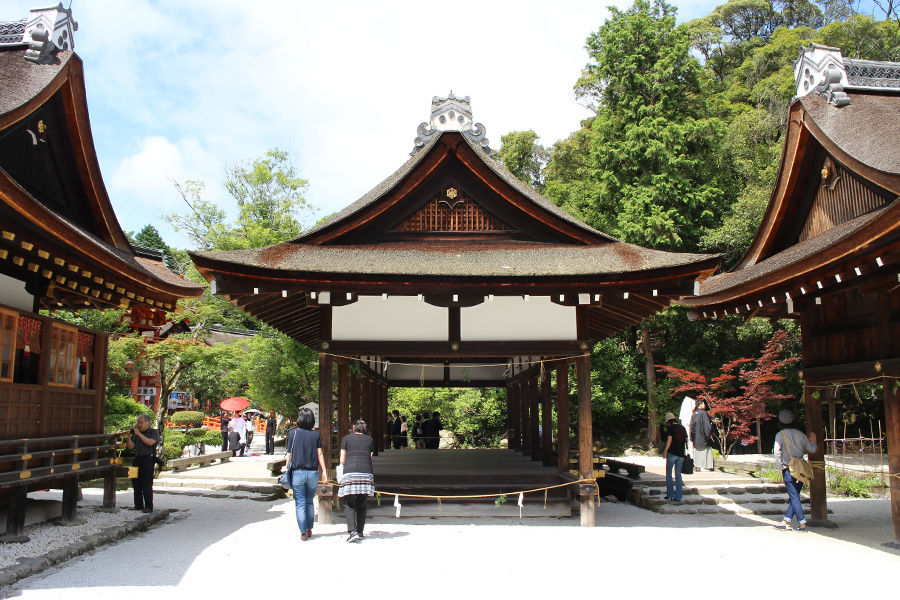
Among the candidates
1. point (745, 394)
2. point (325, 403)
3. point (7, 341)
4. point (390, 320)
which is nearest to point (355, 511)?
point (325, 403)

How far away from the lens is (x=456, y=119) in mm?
10953

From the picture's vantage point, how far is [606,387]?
24547 millimetres

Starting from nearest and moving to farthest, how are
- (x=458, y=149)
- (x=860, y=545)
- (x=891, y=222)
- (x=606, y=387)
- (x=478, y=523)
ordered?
1. (x=891, y=222)
2. (x=860, y=545)
3. (x=478, y=523)
4. (x=458, y=149)
5. (x=606, y=387)

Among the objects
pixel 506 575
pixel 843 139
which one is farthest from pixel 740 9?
pixel 506 575

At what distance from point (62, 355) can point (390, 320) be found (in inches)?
181

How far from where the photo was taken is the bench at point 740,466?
49.7 ft

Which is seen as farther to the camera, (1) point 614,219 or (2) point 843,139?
(1) point 614,219

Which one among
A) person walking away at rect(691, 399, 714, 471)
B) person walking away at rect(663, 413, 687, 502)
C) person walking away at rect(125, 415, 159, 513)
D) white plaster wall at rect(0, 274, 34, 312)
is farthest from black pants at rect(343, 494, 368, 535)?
person walking away at rect(691, 399, 714, 471)

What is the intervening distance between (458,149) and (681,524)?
22.0 ft

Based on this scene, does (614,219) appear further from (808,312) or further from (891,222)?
(891,222)

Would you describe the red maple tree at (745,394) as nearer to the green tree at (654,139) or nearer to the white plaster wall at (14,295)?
the green tree at (654,139)

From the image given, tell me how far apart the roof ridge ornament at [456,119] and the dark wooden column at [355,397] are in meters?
4.79

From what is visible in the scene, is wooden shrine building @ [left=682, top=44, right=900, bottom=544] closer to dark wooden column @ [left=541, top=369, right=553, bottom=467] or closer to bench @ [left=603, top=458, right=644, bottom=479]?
dark wooden column @ [left=541, top=369, right=553, bottom=467]

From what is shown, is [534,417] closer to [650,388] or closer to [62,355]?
[62,355]
